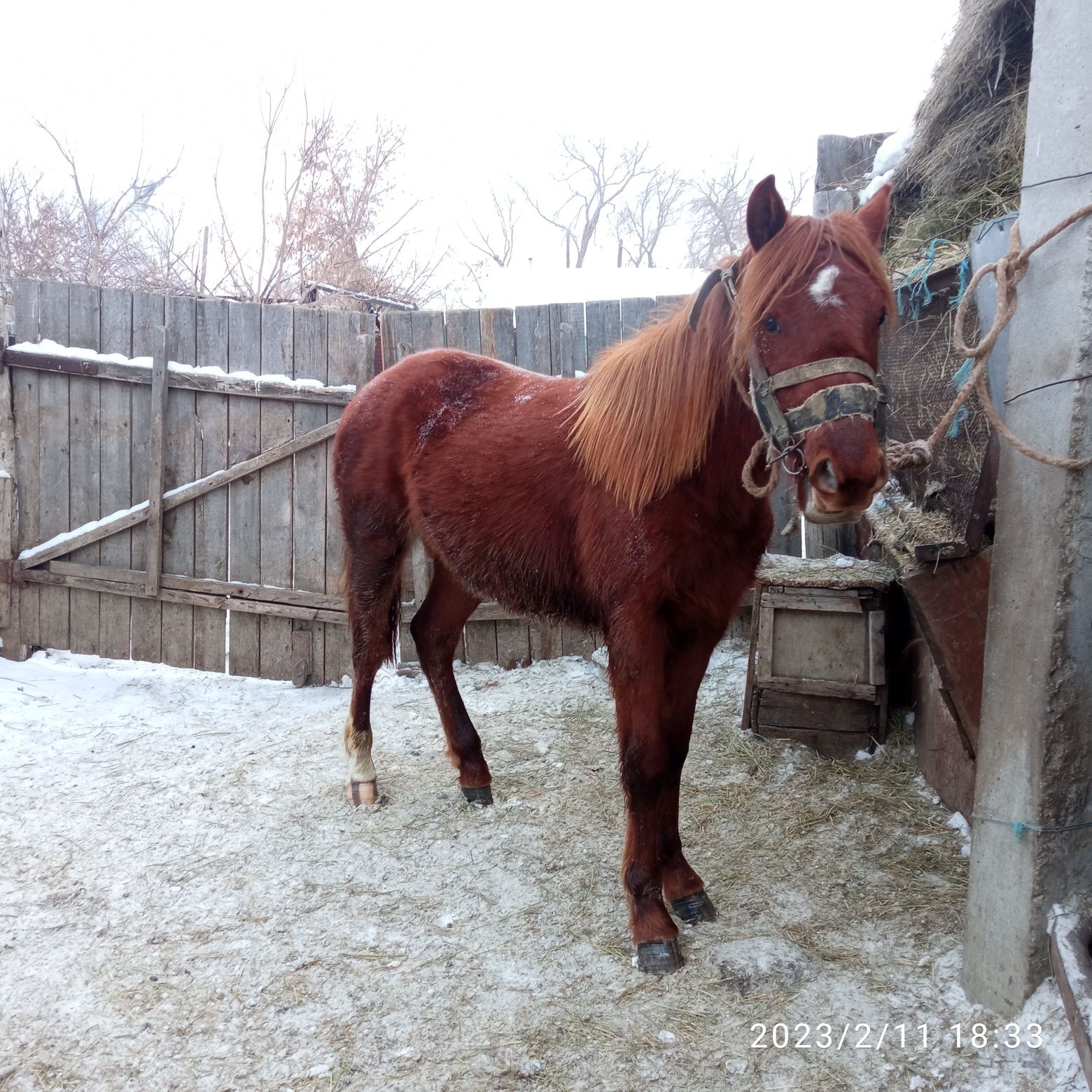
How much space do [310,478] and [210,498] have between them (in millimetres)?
647

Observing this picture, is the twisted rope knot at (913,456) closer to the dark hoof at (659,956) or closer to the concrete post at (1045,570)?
the concrete post at (1045,570)

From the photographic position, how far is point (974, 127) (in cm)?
277

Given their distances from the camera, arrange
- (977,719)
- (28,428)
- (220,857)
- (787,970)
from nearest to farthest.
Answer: (787,970) < (977,719) < (220,857) < (28,428)

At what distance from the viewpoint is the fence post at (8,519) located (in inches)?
Answer: 182

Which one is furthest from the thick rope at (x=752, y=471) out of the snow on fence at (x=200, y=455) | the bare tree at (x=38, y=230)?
the bare tree at (x=38, y=230)

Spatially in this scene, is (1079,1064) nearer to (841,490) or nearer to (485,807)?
(841,490)

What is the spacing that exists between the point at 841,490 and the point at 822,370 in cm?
29

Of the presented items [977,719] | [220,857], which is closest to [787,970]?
[977,719]

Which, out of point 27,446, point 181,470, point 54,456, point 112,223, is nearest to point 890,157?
point 181,470

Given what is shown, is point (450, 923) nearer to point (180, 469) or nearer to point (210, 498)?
point (210, 498)

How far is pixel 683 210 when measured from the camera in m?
18.4

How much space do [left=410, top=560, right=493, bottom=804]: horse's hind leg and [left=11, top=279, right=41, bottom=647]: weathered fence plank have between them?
2.88 metres

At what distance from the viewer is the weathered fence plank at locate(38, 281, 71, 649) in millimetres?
4594

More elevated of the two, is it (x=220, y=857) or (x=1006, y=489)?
(x=1006, y=489)
